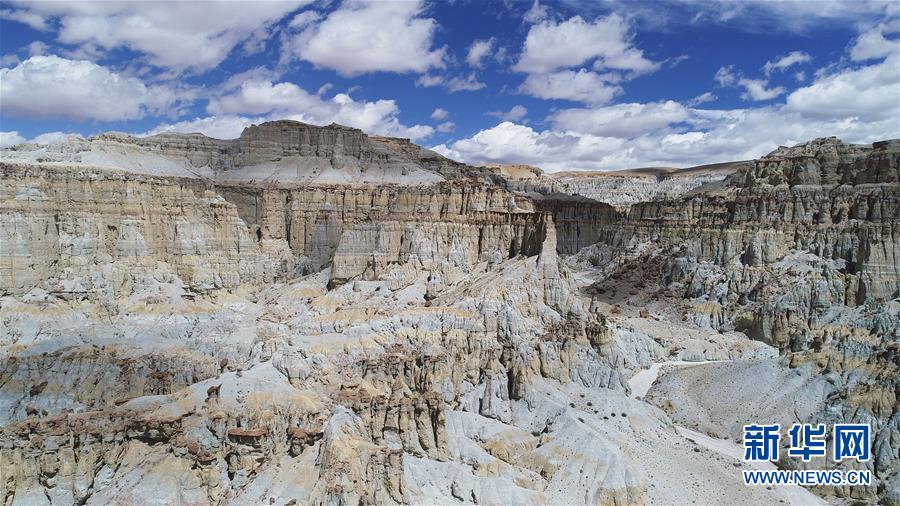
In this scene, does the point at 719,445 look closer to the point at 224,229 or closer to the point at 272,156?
the point at 224,229

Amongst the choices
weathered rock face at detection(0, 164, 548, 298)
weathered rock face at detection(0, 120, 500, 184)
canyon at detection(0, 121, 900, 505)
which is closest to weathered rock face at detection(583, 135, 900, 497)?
canyon at detection(0, 121, 900, 505)

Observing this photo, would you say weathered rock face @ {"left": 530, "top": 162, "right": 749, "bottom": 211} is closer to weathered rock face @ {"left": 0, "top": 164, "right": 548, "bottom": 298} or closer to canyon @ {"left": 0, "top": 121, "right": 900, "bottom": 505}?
canyon @ {"left": 0, "top": 121, "right": 900, "bottom": 505}

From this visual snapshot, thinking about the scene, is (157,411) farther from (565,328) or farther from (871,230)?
(871,230)

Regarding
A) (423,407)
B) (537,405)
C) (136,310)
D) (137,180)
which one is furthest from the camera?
(137,180)

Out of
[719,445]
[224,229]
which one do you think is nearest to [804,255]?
[719,445]

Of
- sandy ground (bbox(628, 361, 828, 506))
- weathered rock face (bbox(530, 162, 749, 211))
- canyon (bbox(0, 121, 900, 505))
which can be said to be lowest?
sandy ground (bbox(628, 361, 828, 506))

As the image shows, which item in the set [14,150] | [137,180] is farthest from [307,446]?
[14,150]

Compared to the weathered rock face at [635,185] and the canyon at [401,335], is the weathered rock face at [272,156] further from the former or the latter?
the weathered rock face at [635,185]
